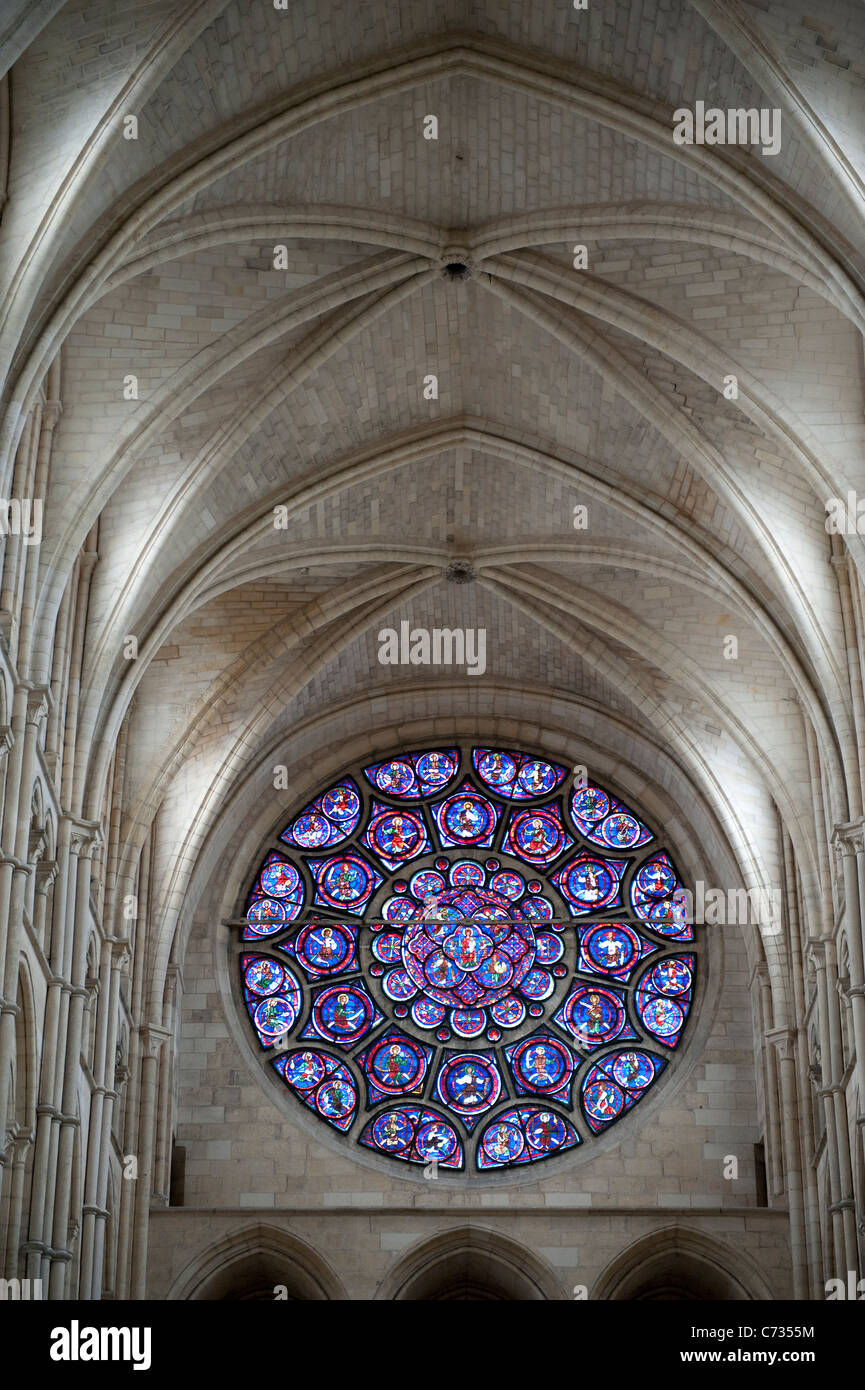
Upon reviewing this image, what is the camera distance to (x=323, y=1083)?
2903cm

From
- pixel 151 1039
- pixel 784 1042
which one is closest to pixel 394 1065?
pixel 151 1039

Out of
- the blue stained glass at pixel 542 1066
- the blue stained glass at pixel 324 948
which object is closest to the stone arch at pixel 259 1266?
the blue stained glass at pixel 542 1066

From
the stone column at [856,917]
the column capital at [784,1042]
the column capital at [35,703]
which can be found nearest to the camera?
the column capital at [35,703]

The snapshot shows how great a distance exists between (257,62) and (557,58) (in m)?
2.77

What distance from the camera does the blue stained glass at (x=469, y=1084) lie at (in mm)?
28828

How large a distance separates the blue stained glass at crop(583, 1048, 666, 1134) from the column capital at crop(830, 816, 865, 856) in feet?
22.5

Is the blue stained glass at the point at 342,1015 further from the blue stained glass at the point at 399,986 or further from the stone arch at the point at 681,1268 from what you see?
the stone arch at the point at 681,1268

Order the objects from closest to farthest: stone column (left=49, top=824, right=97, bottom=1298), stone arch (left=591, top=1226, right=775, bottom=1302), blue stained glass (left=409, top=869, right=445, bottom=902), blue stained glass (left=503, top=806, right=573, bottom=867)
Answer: stone column (left=49, top=824, right=97, bottom=1298)
stone arch (left=591, top=1226, right=775, bottom=1302)
blue stained glass (left=409, top=869, right=445, bottom=902)
blue stained glass (left=503, top=806, right=573, bottom=867)

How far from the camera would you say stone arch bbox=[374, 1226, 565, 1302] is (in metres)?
27.0

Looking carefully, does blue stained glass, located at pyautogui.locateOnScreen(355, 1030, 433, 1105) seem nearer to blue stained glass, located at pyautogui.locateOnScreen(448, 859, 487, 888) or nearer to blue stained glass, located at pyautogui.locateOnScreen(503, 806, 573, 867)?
blue stained glass, located at pyautogui.locateOnScreen(448, 859, 487, 888)

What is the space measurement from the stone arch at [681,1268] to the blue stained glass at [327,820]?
708cm

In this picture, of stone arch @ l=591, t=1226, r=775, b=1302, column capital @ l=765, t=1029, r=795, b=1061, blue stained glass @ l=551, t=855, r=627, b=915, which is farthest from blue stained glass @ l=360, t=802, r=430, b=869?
stone arch @ l=591, t=1226, r=775, b=1302

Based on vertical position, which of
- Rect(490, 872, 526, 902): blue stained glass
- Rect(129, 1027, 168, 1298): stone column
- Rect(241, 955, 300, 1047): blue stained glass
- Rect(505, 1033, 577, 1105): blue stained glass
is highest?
Rect(490, 872, 526, 902): blue stained glass

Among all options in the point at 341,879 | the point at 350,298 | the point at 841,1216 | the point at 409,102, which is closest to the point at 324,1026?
the point at 341,879
